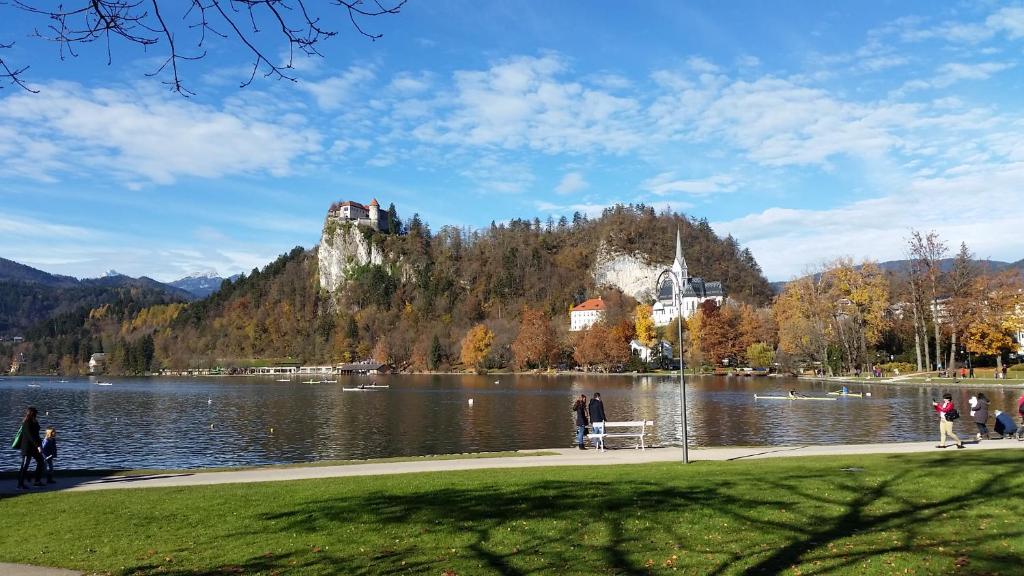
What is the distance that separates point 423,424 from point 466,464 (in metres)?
26.3

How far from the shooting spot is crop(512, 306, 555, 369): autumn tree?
138875mm

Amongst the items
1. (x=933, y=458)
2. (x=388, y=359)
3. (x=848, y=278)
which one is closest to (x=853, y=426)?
(x=933, y=458)

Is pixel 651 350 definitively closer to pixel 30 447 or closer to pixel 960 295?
pixel 960 295

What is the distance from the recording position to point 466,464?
1975 cm

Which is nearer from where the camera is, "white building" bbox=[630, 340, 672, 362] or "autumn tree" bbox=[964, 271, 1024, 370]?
"autumn tree" bbox=[964, 271, 1024, 370]

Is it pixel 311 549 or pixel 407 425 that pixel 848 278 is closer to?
pixel 407 425

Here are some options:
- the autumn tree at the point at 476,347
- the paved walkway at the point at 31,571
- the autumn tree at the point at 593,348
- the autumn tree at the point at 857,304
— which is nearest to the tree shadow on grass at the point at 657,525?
the paved walkway at the point at 31,571

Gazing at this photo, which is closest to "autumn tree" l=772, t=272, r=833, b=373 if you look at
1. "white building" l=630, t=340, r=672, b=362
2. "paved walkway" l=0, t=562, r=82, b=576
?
"white building" l=630, t=340, r=672, b=362

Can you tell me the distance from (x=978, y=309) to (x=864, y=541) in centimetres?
7453

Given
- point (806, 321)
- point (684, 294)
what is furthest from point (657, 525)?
point (684, 294)

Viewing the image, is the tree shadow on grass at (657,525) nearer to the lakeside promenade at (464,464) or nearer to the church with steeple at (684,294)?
the lakeside promenade at (464,464)

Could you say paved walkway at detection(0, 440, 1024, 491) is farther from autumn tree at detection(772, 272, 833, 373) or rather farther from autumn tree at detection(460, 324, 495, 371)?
autumn tree at detection(460, 324, 495, 371)

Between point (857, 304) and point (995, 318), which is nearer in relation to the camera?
point (995, 318)

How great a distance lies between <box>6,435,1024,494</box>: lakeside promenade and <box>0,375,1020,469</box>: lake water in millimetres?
9556
